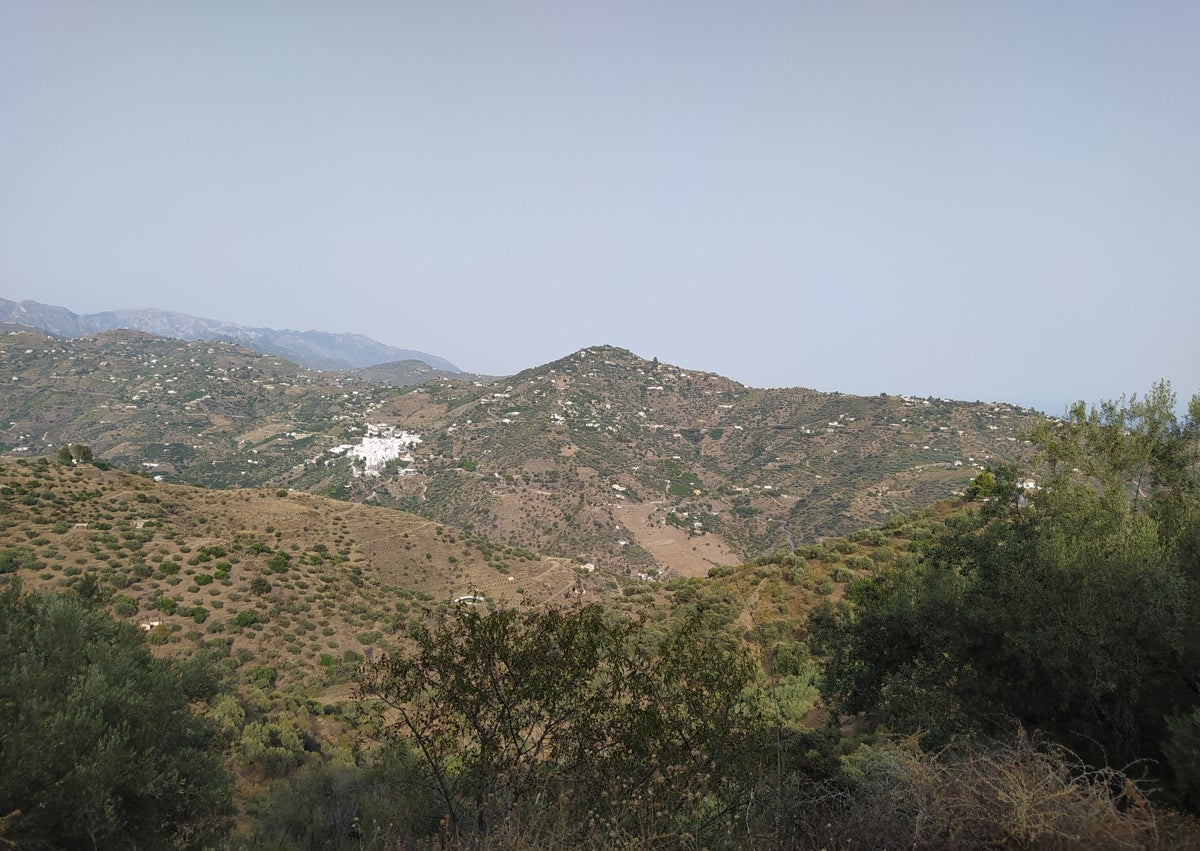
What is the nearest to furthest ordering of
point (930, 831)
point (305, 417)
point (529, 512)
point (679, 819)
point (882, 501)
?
point (930, 831) < point (679, 819) < point (882, 501) < point (529, 512) < point (305, 417)

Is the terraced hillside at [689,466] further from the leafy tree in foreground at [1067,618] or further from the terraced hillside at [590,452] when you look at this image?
the leafy tree in foreground at [1067,618]

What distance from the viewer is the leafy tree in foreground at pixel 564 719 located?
26.0 feet

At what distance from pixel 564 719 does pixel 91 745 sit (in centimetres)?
697

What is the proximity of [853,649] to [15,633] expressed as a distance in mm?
18888

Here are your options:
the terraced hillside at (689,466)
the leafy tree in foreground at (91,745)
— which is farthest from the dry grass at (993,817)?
the terraced hillside at (689,466)

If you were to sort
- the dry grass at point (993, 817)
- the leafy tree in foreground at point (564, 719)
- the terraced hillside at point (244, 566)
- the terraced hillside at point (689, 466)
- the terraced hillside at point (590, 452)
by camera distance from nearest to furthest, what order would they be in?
the dry grass at point (993, 817), the leafy tree in foreground at point (564, 719), the terraced hillside at point (244, 566), the terraced hillside at point (689, 466), the terraced hillside at point (590, 452)

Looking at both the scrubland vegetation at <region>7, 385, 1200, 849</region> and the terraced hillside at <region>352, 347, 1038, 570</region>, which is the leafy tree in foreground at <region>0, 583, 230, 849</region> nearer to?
the scrubland vegetation at <region>7, 385, 1200, 849</region>

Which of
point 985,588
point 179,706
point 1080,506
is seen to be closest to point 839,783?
point 985,588

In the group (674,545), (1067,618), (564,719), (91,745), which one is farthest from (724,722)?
(674,545)

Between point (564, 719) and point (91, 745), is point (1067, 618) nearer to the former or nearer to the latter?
point (564, 719)

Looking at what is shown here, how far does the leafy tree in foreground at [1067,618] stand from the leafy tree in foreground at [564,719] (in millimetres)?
5636

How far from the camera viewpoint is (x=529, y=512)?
353ft

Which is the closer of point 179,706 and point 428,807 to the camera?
point 428,807

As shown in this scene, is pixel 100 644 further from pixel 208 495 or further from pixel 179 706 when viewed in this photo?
pixel 208 495
